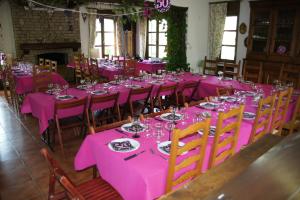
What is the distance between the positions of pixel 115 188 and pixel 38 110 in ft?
6.96

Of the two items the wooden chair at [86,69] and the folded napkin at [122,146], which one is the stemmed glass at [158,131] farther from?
the wooden chair at [86,69]

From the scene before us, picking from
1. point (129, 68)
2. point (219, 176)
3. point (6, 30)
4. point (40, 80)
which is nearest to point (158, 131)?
point (219, 176)

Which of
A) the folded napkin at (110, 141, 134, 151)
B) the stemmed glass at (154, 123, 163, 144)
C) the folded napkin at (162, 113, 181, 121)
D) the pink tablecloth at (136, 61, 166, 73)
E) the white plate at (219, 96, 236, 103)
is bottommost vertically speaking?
the folded napkin at (110, 141, 134, 151)

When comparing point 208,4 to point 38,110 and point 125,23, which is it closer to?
point 125,23

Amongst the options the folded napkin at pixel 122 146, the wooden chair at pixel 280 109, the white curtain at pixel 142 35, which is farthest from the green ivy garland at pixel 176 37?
the folded napkin at pixel 122 146

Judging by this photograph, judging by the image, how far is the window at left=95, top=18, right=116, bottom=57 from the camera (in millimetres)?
10282

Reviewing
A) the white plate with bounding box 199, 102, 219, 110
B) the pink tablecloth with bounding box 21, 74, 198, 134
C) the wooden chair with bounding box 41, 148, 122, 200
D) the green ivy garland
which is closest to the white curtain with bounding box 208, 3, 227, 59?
the green ivy garland

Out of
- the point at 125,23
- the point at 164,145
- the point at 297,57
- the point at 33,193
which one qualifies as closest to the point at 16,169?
the point at 33,193

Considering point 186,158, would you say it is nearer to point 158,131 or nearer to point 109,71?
point 158,131

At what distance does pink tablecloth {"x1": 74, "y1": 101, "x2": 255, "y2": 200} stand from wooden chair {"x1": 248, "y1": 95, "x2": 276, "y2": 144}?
58 cm

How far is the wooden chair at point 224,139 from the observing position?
2191 mm

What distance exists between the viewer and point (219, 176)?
1.52 meters

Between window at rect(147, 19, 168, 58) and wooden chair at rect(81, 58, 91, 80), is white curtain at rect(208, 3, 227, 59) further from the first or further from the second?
wooden chair at rect(81, 58, 91, 80)

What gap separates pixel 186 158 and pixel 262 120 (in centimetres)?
121
